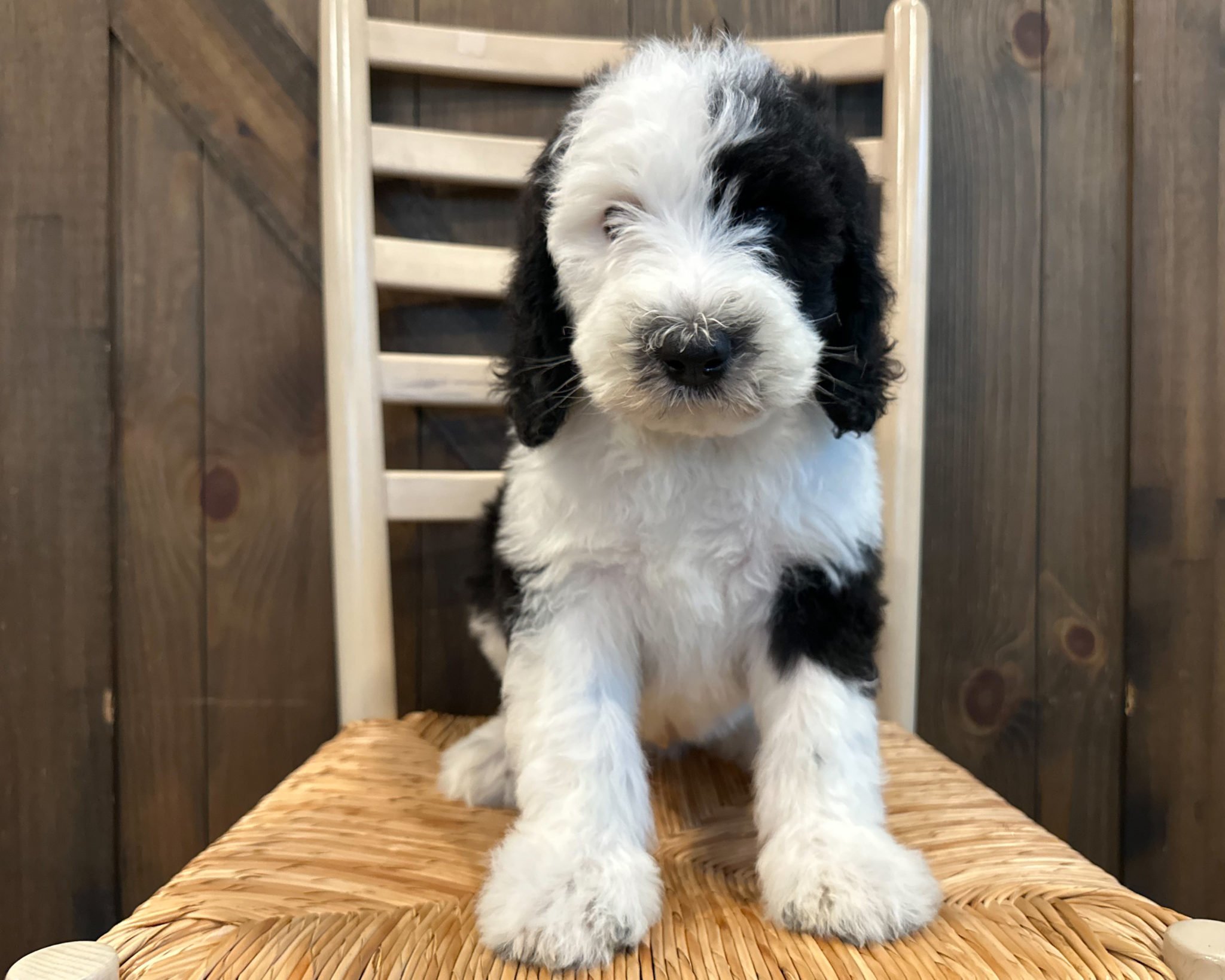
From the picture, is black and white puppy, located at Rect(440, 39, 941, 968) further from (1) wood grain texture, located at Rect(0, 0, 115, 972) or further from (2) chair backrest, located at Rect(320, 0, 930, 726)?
(1) wood grain texture, located at Rect(0, 0, 115, 972)

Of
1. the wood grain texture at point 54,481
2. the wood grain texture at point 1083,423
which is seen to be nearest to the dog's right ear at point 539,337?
the wood grain texture at point 54,481

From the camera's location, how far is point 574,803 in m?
0.85

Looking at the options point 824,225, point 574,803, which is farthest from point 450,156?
Answer: point 574,803

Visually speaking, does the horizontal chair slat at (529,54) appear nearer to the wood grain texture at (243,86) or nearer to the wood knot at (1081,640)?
the wood grain texture at (243,86)

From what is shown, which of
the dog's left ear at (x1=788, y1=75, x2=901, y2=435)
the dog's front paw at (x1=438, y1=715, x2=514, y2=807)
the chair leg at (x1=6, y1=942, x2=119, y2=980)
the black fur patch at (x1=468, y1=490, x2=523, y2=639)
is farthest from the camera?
the dog's front paw at (x1=438, y1=715, x2=514, y2=807)

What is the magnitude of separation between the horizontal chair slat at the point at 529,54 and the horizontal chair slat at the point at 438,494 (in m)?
0.68

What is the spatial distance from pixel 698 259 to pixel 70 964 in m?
0.78

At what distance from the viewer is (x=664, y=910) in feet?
2.65

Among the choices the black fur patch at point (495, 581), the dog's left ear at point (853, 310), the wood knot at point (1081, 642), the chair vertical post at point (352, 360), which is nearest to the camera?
the dog's left ear at point (853, 310)

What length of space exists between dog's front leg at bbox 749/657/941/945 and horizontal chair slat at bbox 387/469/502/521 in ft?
2.00

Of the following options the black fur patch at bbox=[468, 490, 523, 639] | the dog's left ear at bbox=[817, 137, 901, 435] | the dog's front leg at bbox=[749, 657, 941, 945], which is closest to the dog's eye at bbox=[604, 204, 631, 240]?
the dog's left ear at bbox=[817, 137, 901, 435]

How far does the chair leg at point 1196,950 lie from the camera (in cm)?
65

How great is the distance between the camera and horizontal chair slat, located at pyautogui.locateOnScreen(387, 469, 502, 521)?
1.34 metres

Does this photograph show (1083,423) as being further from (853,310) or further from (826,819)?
(826,819)
